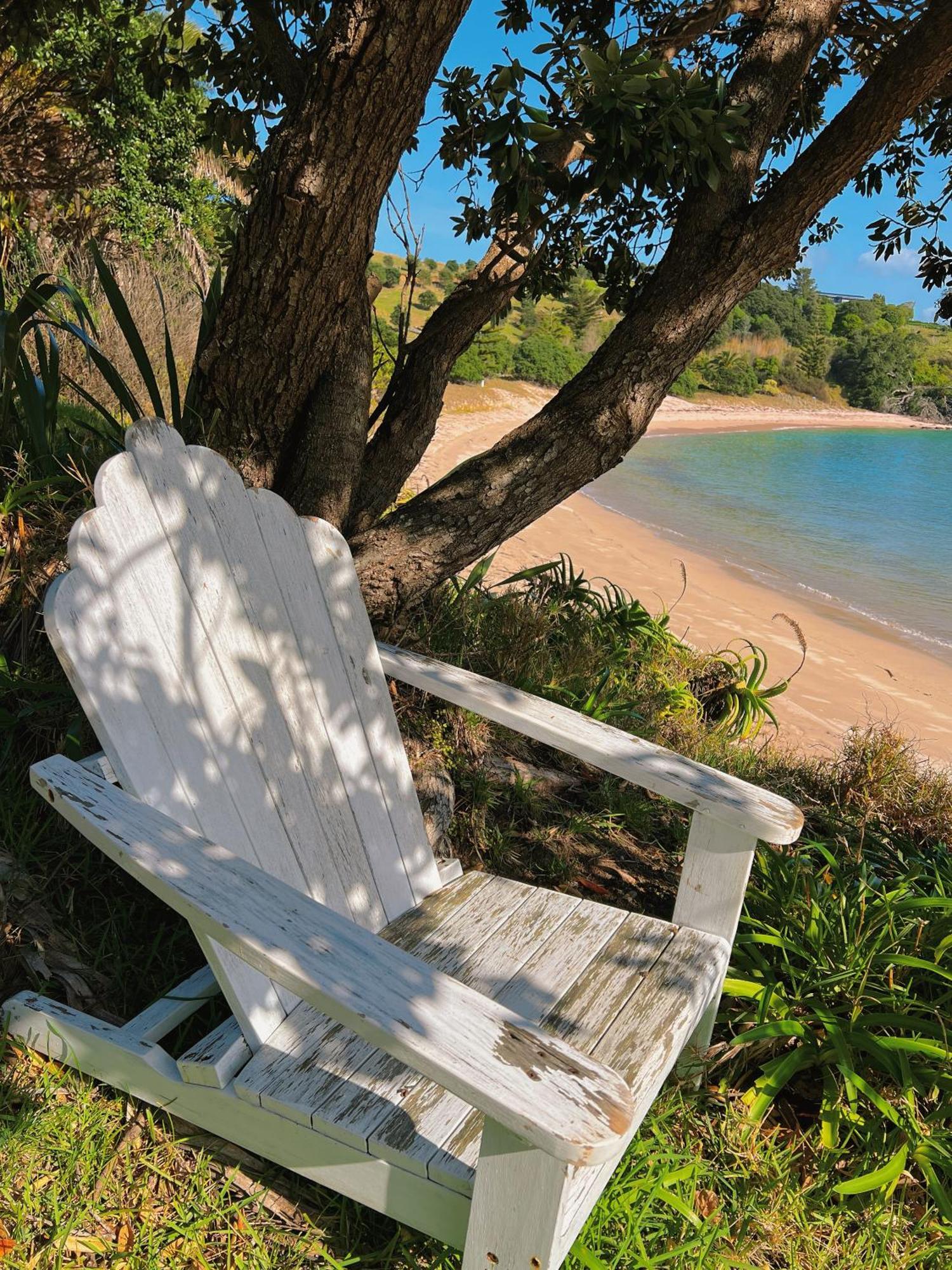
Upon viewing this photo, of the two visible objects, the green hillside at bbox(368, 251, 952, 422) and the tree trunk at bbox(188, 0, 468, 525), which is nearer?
the tree trunk at bbox(188, 0, 468, 525)

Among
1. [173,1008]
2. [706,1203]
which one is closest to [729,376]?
[706,1203]

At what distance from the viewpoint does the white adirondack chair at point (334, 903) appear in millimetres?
1098

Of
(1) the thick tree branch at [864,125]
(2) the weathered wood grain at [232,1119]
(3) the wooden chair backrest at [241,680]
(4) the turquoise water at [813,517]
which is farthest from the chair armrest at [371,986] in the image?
(4) the turquoise water at [813,517]

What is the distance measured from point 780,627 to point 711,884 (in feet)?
22.3

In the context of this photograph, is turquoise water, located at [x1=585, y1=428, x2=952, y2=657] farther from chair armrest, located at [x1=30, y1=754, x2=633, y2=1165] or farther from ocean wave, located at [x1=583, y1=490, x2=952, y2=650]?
chair armrest, located at [x1=30, y1=754, x2=633, y2=1165]

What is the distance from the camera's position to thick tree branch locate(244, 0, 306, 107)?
2.75m

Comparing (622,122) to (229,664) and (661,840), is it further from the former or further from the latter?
(661,840)

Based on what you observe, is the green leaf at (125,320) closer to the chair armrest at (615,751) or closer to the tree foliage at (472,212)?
the tree foliage at (472,212)

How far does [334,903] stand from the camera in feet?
6.30

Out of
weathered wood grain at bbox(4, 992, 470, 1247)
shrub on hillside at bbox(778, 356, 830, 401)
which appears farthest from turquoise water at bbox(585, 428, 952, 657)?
shrub on hillside at bbox(778, 356, 830, 401)

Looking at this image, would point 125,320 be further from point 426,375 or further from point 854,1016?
point 854,1016

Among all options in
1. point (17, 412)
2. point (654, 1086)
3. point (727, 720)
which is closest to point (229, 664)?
point (654, 1086)

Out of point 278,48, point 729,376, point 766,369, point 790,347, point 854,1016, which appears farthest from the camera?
point 790,347

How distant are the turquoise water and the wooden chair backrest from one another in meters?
8.25
